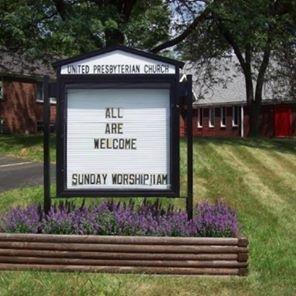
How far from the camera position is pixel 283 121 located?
47281mm

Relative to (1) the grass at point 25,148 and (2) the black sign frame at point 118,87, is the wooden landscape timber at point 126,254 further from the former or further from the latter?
(1) the grass at point 25,148

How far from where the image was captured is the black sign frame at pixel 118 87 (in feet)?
23.2

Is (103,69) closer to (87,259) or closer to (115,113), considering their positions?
(115,113)

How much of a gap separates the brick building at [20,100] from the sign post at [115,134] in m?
32.4

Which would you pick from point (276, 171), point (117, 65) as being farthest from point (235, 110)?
point (117, 65)

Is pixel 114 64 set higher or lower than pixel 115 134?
higher

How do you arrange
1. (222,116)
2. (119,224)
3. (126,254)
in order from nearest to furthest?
(126,254) → (119,224) → (222,116)

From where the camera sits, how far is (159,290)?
5.92 meters

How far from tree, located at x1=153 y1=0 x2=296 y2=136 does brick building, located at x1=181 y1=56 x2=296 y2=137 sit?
5.21 m

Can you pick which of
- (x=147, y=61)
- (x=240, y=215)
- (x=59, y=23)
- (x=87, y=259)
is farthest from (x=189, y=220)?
(x=59, y=23)

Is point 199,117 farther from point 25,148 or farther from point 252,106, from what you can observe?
point 25,148

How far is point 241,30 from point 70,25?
21.9 feet

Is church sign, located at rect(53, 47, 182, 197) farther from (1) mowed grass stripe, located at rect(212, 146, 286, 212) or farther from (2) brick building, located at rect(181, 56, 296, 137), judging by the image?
(2) brick building, located at rect(181, 56, 296, 137)

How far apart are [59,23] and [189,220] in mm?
15268
